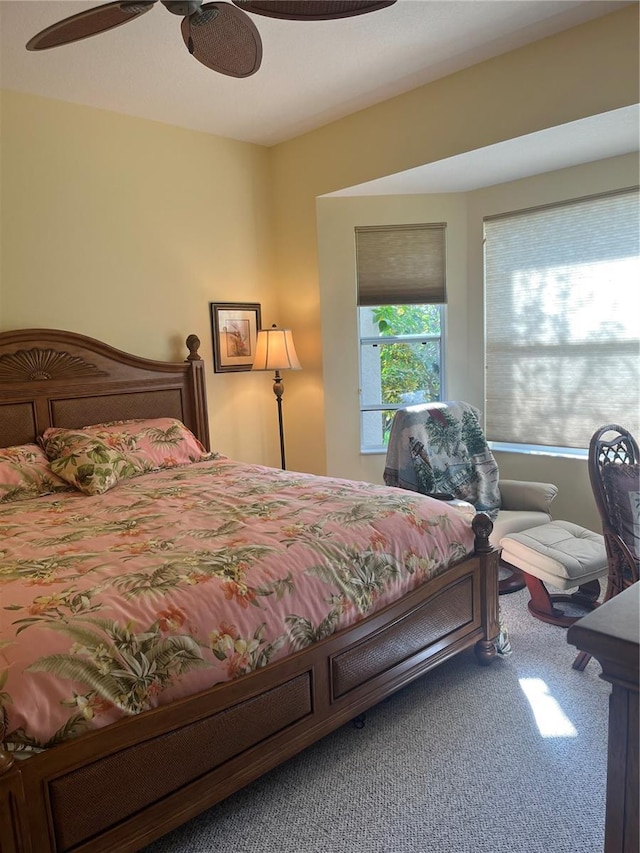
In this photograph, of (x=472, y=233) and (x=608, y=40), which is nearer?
(x=608, y=40)

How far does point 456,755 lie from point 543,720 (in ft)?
1.30

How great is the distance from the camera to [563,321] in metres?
3.82

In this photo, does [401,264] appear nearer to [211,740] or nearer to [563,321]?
[563,321]

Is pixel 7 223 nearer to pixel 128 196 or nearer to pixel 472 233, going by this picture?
pixel 128 196

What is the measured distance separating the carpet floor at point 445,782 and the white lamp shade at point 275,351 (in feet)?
7.45

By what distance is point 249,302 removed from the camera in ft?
14.5

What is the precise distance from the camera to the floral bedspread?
1.43 meters

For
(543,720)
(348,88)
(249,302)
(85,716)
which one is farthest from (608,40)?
(85,716)

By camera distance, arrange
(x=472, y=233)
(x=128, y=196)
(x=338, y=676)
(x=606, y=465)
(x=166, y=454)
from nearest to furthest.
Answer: (x=338, y=676) → (x=606, y=465) → (x=166, y=454) → (x=128, y=196) → (x=472, y=233)

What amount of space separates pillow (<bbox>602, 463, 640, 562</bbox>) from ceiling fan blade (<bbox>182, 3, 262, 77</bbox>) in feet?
6.70

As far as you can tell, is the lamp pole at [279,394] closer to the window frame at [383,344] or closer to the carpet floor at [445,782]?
the window frame at [383,344]

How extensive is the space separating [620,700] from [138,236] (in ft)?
12.2

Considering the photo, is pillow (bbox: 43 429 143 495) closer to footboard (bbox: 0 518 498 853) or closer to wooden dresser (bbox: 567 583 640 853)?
footboard (bbox: 0 518 498 853)

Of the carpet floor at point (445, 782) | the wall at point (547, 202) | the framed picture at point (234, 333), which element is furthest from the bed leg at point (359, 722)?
the framed picture at point (234, 333)
